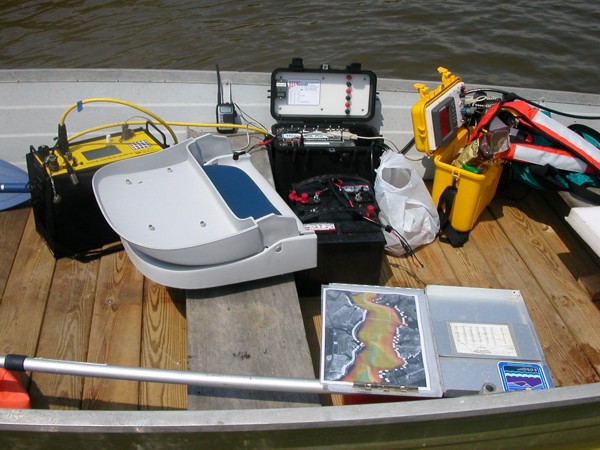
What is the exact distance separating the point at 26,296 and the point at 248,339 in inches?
41.4

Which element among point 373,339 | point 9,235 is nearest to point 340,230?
point 373,339

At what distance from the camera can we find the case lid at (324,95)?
271 cm

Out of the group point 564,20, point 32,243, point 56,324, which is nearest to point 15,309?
point 56,324

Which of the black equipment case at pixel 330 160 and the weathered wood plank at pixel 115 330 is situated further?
the black equipment case at pixel 330 160

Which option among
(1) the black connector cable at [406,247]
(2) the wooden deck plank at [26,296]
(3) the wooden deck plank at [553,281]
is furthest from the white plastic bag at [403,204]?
(2) the wooden deck plank at [26,296]

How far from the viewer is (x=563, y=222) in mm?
2893

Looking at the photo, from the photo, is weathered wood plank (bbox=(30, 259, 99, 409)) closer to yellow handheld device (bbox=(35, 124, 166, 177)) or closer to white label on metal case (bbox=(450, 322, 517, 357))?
yellow handheld device (bbox=(35, 124, 166, 177))

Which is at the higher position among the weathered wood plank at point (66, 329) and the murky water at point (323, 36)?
the weathered wood plank at point (66, 329)

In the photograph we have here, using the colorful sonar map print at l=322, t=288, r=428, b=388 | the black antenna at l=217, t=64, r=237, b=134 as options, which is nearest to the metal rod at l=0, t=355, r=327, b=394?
the colorful sonar map print at l=322, t=288, r=428, b=388

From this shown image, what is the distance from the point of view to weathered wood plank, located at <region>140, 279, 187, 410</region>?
75.9 inches

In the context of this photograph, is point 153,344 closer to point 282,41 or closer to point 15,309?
point 15,309

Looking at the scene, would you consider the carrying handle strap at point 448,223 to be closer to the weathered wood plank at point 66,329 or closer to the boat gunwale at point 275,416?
the boat gunwale at point 275,416

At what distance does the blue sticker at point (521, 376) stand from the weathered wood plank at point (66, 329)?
138 centimetres

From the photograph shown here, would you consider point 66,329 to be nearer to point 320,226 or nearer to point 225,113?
point 320,226
